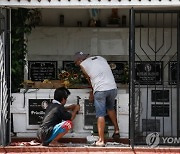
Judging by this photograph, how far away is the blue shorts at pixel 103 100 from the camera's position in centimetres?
995

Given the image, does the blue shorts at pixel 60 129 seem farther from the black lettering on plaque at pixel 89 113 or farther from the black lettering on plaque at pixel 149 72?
the black lettering on plaque at pixel 149 72

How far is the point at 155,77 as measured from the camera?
12.1m

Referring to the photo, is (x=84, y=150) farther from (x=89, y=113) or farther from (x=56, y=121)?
(x=89, y=113)

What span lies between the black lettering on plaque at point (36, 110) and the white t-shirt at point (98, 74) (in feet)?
3.78

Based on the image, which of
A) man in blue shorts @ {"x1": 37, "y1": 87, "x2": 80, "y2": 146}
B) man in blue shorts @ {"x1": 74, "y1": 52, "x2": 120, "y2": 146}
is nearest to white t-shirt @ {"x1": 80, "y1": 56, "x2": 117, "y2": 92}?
man in blue shorts @ {"x1": 74, "y1": 52, "x2": 120, "y2": 146}

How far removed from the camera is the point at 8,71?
9.97 m

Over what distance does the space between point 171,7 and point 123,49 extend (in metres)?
2.20

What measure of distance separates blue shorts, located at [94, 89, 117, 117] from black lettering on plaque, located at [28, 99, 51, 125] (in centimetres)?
119

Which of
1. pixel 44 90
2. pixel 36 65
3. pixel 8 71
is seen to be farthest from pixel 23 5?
pixel 36 65

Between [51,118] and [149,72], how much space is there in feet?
10.2

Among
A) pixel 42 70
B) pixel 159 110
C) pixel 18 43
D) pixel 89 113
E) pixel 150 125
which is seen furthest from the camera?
pixel 42 70

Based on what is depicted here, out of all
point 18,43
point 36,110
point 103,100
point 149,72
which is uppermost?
point 18,43

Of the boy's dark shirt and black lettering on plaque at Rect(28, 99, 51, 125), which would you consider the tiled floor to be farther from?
black lettering on plaque at Rect(28, 99, 51, 125)

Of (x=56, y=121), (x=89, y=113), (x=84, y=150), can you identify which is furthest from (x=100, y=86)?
(x=84, y=150)
